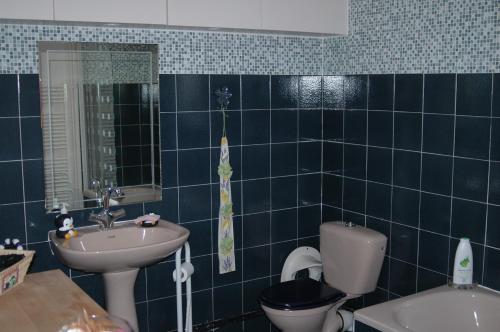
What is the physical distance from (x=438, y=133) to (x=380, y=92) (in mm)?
460

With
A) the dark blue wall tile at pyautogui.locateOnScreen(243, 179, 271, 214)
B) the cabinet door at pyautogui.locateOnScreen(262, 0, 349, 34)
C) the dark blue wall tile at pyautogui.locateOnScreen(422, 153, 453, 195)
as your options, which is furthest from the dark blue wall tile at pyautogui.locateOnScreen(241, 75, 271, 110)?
the dark blue wall tile at pyautogui.locateOnScreen(422, 153, 453, 195)

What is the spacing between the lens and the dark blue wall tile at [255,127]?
3.59 m

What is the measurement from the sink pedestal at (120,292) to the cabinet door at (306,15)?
1482 millimetres

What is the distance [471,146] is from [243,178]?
1.29 meters

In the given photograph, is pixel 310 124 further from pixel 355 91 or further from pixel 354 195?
pixel 354 195

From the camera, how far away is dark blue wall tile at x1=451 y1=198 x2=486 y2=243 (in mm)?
2963

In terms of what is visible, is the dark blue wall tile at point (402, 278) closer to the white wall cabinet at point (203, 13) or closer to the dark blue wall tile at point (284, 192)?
the dark blue wall tile at point (284, 192)

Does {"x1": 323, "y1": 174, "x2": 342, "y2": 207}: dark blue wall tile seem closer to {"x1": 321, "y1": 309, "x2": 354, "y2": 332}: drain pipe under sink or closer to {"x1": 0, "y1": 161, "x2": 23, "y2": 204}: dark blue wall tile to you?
{"x1": 321, "y1": 309, "x2": 354, "y2": 332}: drain pipe under sink

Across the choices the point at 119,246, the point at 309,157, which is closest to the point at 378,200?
the point at 309,157

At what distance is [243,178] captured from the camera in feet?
11.9

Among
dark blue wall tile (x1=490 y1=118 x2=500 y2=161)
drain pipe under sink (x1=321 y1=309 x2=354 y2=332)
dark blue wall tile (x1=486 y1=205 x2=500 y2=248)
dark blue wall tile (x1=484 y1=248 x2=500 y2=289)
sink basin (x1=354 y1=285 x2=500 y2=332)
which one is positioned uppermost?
dark blue wall tile (x1=490 y1=118 x2=500 y2=161)

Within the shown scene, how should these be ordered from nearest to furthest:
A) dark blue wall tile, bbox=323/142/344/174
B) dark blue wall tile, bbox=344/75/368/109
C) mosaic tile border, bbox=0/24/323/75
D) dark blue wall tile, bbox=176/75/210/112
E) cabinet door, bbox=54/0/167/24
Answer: cabinet door, bbox=54/0/167/24 → mosaic tile border, bbox=0/24/323/75 → dark blue wall tile, bbox=176/75/210/112 → dark blue wall tile, bbox=344/75/368/109 → dark blue wall tile, bbox=323/142/344/174

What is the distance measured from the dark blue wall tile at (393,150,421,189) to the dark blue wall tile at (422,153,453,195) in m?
0.05

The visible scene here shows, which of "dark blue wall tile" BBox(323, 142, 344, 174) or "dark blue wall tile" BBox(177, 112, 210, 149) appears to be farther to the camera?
"dark blue wall tile" BBox(323, 142, 344, 174)
